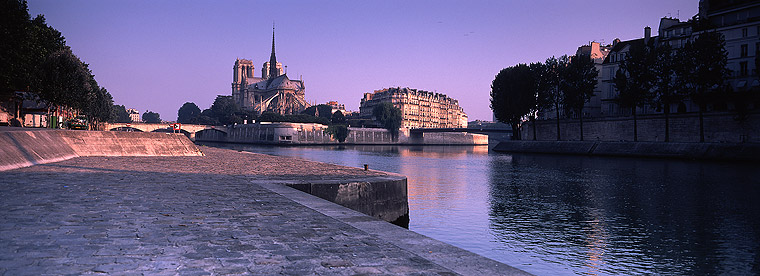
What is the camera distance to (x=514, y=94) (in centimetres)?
9388

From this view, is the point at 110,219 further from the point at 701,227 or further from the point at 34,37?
the point at 34,37

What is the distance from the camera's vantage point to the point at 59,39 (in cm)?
6138

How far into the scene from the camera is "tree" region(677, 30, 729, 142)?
62156 millimetres

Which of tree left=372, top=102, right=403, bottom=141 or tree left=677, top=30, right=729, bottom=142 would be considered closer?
tree left=677, top=30, right=729, bottom=142

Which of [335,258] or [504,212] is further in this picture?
[504,212]

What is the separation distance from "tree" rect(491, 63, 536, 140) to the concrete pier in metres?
→ 83.3

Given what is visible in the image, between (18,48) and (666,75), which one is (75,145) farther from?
(666,75)

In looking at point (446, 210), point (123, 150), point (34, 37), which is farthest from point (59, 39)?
point (446, 210)

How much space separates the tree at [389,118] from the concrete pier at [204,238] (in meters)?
157

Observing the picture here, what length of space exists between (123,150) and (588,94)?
222 feet

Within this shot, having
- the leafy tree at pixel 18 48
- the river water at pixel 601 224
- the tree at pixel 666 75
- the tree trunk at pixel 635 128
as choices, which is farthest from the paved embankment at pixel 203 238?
the tree trunk at pixel 635 128

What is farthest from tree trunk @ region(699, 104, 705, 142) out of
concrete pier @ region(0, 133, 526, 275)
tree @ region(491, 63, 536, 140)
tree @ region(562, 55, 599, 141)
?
concrete pier @ region(0, 133, 526, 275)

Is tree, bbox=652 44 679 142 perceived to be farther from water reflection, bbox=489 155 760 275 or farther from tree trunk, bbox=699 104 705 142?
water reflection, bbox=489 155 760 275

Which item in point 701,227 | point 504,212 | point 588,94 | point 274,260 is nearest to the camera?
point 274,260
